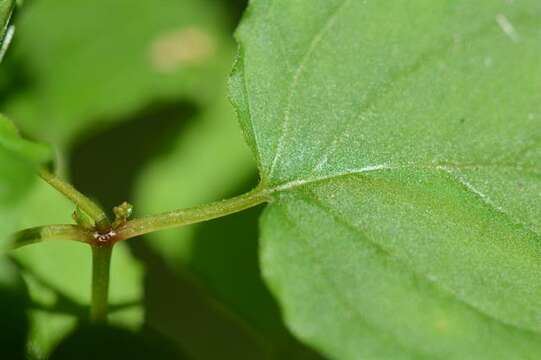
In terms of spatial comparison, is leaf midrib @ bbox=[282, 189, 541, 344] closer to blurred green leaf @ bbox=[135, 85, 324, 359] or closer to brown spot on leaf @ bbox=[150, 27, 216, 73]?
blurred green leaf @ bbox=[135, 85, 324, 359]

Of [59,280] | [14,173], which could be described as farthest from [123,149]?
[14,173]

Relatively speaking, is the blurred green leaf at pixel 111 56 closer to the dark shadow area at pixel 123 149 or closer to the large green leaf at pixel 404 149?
the dark shadow area at pixel 123 149

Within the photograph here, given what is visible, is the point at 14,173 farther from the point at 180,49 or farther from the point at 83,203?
the point at 180,49

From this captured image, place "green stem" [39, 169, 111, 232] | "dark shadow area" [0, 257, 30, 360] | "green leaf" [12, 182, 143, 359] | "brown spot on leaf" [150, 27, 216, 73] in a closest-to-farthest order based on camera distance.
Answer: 1. "green stem" [39, 169, 111, 232]
2. "dark shadow area" [0, 257, 30, 360]
3. "green leaf" [12, 182, 143, 359]
4. "brown spot on leaf" [150, 27, 216, 73]

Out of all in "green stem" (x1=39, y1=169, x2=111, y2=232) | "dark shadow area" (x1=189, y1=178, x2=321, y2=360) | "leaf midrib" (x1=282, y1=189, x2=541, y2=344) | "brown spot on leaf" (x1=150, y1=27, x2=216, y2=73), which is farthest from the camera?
"brown spot on leaf" (x1=150, y1=27, x2=216, y2=73)

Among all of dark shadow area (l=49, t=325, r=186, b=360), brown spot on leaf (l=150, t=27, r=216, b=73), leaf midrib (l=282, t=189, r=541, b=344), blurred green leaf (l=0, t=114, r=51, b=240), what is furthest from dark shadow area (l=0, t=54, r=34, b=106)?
leaf midrib (l=282, t=189, r=541, b=344)

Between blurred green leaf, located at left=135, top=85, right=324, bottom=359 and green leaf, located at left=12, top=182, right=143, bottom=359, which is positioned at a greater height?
green leaf, located at left=12, top=182, right=143, bottom=359

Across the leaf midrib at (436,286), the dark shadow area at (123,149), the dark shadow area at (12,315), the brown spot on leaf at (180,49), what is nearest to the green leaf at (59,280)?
the dark shadow area at (12,315)
